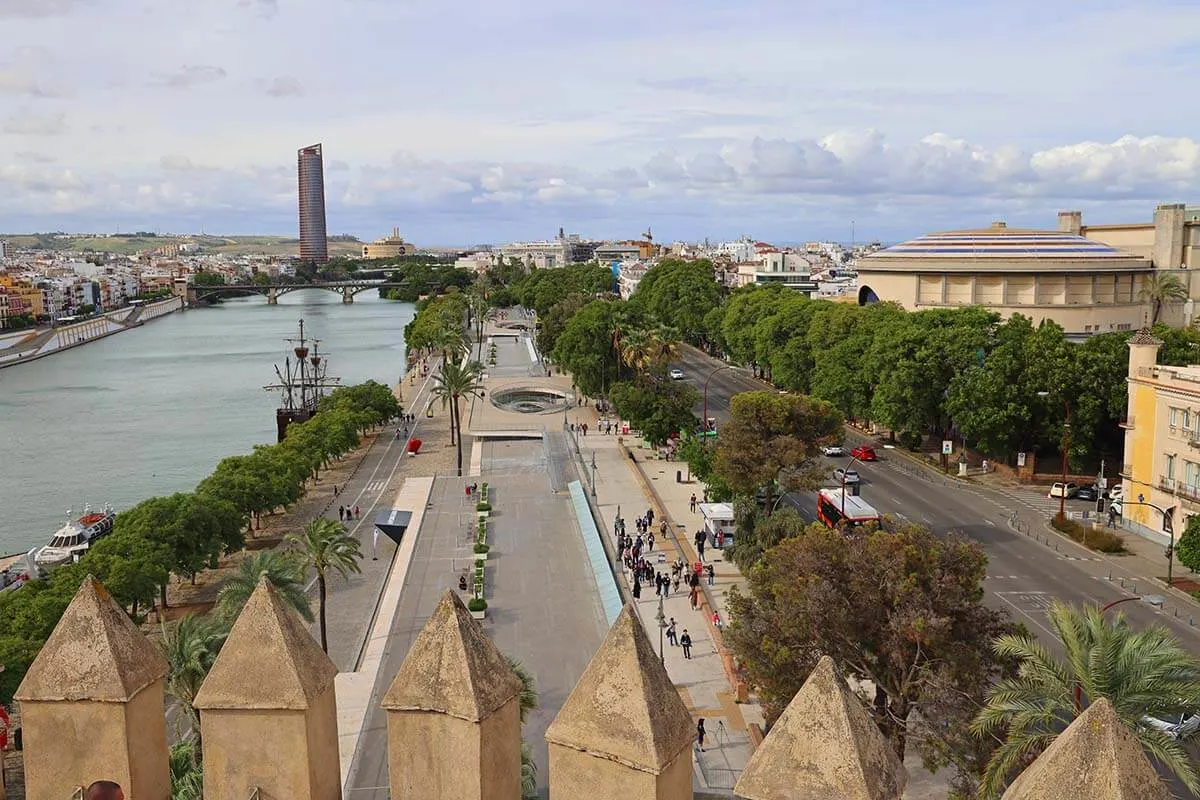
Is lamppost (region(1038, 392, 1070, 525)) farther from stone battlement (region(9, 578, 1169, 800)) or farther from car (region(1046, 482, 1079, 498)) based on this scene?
stone battlement (region(9, 578, 1169, 800))

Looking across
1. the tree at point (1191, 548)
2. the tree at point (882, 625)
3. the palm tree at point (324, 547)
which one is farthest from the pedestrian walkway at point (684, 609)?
the tree at point (1191, 548)

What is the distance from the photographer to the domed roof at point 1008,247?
198 feet

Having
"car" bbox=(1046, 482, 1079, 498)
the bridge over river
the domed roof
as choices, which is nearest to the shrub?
"car" bbox=(1046, 482, 1079, 498)

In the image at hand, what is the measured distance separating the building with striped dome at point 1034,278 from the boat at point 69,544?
149 feet

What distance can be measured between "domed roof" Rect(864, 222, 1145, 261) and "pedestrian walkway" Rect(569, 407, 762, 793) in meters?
25.7

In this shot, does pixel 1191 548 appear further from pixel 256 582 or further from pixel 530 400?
pixel 530 400

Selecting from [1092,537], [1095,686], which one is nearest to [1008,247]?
[1092,537]

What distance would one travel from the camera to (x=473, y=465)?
1928 inches

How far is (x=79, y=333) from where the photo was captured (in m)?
122

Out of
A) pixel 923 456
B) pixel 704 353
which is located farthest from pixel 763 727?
pixel 704 353

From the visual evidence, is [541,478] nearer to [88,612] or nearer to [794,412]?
[794,412]

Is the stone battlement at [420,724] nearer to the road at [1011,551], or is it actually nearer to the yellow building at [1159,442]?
the road at [1011,551]

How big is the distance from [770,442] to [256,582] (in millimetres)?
17934

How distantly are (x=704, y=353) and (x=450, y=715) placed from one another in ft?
293
